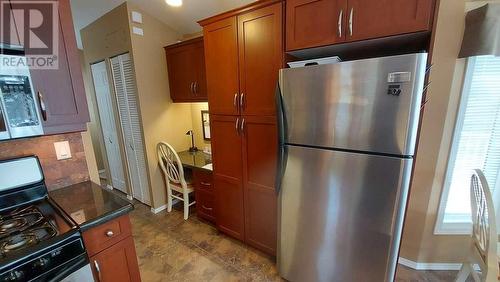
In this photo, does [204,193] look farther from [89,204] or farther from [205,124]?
[89,204]

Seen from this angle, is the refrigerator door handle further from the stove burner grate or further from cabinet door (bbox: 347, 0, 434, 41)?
the stove burner grate

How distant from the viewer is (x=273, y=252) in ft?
6.32

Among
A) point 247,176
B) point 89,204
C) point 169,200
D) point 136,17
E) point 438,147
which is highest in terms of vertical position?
point 136,17

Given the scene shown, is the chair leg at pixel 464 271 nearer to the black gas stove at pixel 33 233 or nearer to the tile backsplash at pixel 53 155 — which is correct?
the black gas stove at pixel 33 233

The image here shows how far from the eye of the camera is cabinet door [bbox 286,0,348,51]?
4.12 feet

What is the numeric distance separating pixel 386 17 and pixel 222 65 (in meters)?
1.22

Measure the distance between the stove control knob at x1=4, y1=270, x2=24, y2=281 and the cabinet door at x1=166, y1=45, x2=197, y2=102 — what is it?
207 centimetres

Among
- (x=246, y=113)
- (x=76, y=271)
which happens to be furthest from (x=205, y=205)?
(x=76, y=271)

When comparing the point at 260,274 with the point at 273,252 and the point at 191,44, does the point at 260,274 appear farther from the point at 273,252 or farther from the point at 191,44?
the point at 191,44

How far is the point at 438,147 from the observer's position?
5.35 ft

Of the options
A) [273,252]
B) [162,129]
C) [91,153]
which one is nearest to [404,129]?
[273,252]

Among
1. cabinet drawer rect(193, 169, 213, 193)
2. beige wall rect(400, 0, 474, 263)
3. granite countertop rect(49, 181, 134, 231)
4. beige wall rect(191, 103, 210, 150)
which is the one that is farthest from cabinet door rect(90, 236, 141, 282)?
beige wall rect(400, 0, 474, 263)

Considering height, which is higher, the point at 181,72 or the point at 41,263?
the point at 181,72

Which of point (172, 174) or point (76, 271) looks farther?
point (172, 174)
